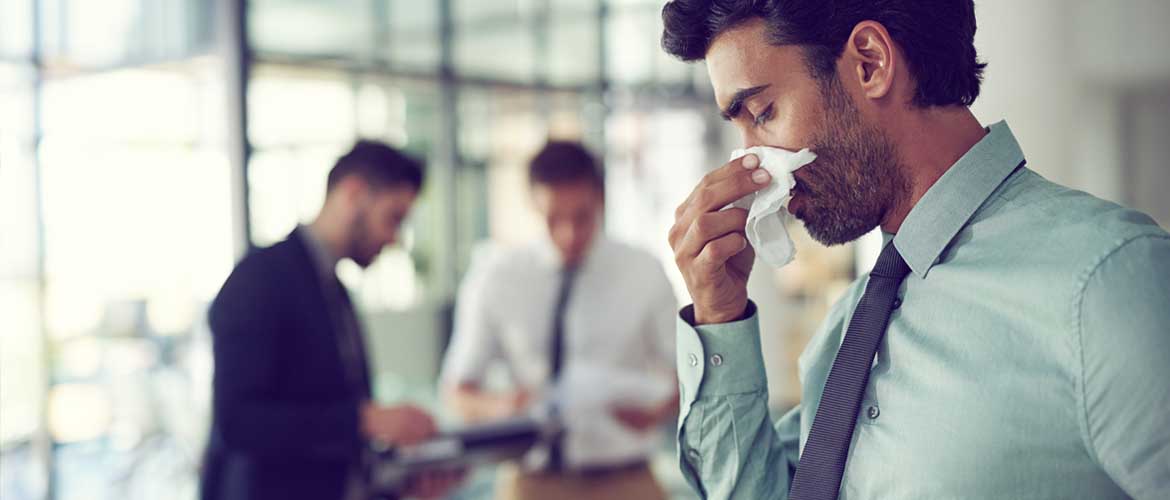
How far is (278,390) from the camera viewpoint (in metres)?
2.45

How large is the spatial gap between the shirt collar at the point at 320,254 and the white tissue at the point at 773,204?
5.25 feet

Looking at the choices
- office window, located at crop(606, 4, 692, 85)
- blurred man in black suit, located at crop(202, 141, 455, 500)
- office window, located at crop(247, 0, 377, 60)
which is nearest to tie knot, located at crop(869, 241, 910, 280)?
blurred man in black suit, located at crop(202, 141, 455, 500)

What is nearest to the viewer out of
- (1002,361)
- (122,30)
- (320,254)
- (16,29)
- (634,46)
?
(1002,361)

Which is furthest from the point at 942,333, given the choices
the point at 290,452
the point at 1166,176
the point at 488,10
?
the point at 488,10

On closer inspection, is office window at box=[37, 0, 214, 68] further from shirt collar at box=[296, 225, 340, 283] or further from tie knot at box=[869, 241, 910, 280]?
tie knot at box=[869, 241, 910, 280]

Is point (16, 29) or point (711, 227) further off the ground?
point (16, 29)

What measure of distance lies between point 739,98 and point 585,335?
6.19ft

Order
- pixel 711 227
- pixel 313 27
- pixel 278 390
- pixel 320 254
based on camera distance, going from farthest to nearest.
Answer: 1. pixel 313 27
2. pixel 320 254
3. pixel 278 390
4. pixel 711 227

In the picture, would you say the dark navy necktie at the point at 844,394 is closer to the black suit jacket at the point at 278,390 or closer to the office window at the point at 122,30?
the black suit jacket at the point at 278,390

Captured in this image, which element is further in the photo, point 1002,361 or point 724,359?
point 724,359

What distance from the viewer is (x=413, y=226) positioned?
6.53 m

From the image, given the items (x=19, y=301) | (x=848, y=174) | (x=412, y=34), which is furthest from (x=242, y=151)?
(x=848, y=174)

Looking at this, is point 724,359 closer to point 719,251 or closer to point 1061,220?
point 719,251

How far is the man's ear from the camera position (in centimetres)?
115
